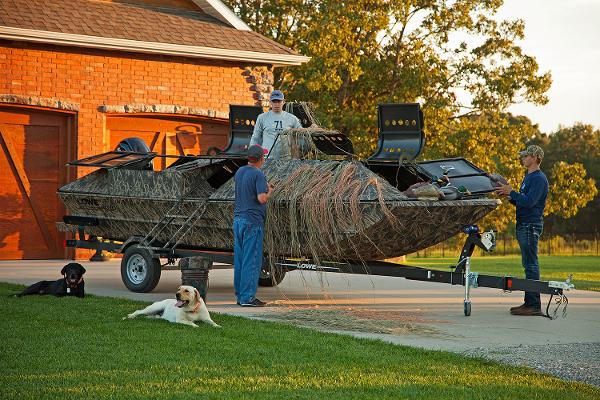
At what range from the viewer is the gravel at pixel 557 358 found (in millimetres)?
8391

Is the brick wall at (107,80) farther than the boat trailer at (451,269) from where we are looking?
Yes

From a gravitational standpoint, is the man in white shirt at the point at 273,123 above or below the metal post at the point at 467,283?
above

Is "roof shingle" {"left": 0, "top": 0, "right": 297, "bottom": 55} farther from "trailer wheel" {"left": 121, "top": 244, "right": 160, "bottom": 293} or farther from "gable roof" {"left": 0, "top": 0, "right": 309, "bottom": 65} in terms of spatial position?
"trailer wheel" {"left": 121, "top": 244, "right": 160, "bottom": 293}

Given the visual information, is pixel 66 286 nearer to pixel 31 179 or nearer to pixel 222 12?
pixel 31 179

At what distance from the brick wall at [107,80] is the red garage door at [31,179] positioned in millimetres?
493

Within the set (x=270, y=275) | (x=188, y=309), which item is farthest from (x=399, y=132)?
(x=188, y=309)

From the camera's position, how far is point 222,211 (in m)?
13.6

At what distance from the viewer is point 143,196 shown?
1448 centimetres

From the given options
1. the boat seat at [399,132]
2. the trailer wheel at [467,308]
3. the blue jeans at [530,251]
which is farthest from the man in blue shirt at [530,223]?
the boat seat at [399,132]

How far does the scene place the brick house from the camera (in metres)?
20.2

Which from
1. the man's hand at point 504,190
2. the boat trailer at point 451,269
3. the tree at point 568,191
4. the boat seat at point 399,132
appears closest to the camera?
the boat trailer at point 451,269

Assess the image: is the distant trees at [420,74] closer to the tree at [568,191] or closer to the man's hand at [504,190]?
the tree at [568,191]

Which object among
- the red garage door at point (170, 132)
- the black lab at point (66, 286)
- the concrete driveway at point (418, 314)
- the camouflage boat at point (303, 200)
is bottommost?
the concrete driveway at point (418, 314)

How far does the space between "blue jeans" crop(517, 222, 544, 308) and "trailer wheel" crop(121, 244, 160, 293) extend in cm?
483
